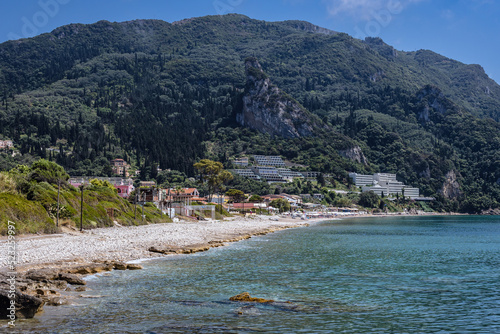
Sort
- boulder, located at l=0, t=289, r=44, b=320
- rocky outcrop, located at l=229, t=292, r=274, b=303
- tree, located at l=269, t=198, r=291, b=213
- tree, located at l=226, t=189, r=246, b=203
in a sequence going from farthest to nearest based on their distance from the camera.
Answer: tree, located at l=269, t=198, r=291, b=213, tree, located at l=226, t=189, r=246, b=203, rocky outcrop, located at l=229, t=292, r=274, b=303, boulder, located at l=0, t=289, r=44, b=320

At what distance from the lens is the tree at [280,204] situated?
152m

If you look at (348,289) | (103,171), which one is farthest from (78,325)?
(103,171)

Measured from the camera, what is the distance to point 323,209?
176125mm

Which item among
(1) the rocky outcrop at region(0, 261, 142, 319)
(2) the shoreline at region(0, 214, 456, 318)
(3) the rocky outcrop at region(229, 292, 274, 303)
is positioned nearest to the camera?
(1) the rocky outcrop at region(0, 261, 142, 319)

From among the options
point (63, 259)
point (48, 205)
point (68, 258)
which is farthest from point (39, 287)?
point (48, 205)

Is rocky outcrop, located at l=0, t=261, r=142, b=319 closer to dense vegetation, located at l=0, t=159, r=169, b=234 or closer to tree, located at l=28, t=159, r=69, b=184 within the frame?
dense vegetation, located at l=0, t=159, r=169, b=234

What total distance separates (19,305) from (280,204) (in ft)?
456

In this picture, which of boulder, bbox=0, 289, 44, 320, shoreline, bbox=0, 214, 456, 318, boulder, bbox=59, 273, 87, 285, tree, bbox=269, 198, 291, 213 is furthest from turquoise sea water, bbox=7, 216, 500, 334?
tree, bbox=269, 198, 291, 213

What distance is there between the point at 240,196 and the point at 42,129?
88.1 meters

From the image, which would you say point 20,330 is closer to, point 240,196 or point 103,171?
point 240,196

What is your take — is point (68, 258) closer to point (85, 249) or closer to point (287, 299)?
point (85, 249)

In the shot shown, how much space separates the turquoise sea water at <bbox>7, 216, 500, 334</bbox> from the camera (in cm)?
1673

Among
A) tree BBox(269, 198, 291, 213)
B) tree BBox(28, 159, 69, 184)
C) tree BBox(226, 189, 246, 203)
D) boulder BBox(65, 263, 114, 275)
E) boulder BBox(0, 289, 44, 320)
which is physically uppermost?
tree BBox(28, 159, 69, 184)

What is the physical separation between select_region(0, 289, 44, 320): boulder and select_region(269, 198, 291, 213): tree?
13595cm
